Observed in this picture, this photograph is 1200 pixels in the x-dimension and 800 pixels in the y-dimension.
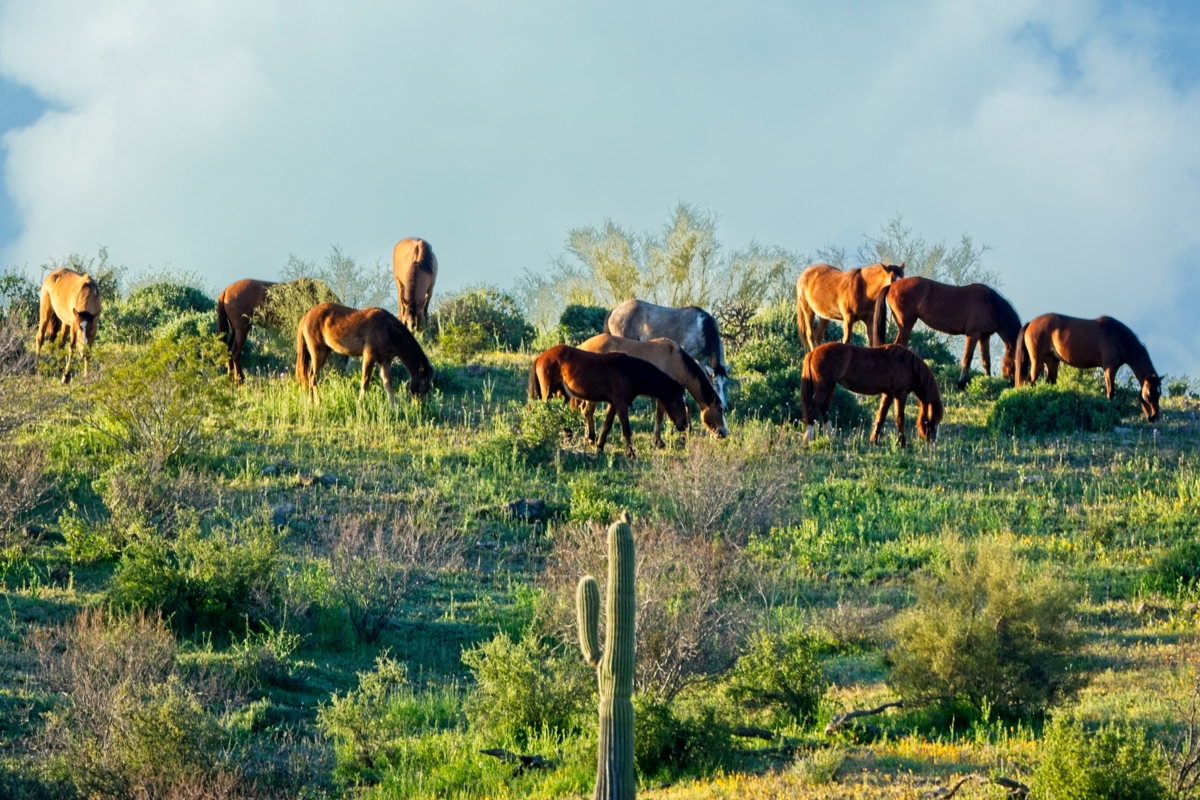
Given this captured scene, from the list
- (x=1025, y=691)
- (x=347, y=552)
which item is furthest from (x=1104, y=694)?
(x=347, y=552)

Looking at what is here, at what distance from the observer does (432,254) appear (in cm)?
3272

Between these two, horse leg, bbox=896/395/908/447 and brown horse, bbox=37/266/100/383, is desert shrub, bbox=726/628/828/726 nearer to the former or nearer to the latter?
horse leg, bbox=896/395/908/447

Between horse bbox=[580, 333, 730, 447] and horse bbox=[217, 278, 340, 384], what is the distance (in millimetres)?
6932

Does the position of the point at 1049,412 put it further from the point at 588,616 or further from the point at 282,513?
the point at 588,616

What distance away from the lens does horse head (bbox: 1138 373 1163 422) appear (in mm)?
26375

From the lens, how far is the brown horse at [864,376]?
920 inches

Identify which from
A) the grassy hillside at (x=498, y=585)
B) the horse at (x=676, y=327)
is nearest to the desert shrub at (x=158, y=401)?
the grassy hillside at (x=498, y=585)

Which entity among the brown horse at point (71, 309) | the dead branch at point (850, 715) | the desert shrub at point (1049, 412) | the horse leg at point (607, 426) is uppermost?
the brown horse at point (71, 309)

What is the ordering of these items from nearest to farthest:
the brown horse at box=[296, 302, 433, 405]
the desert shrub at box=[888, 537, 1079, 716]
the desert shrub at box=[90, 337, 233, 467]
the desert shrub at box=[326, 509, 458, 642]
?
the desert shrub at box=[888, 537, 1079, 716]
the desert shrub at box=[326, 509, 458, 642]
the desert shrub at box=[90, 337, 233, 467]
the brown horse at box=[296, 302, 433, 405]

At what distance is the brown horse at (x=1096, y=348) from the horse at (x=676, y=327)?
566cm

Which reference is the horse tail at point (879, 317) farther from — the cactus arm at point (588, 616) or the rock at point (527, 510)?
the cactus arm at point (588, 616)

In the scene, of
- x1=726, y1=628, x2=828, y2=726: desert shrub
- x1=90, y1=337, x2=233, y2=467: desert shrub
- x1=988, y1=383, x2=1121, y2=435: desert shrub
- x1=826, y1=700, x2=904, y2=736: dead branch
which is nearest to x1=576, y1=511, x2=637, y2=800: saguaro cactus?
x1=826, y1=700, x2=904, y2=736: dead branch

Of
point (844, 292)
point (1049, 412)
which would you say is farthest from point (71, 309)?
point (1049, 412)

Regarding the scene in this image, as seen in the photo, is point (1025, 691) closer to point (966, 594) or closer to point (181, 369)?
point (966, 594)
